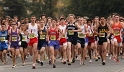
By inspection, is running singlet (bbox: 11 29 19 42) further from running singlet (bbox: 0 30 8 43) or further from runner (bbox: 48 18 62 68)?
running singlet (bbox: 0 30 8 43)

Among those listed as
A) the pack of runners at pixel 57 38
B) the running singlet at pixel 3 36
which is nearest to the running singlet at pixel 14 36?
the pack of runners at pixel 57 38

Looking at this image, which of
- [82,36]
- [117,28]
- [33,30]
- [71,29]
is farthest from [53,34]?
[117,28]

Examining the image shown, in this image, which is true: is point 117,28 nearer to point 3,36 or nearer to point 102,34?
point 102,34

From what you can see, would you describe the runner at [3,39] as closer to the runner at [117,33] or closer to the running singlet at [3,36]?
the running singlet at [3,36]

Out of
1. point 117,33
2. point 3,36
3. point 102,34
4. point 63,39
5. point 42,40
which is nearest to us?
point 102,34

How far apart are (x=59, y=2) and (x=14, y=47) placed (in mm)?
65216

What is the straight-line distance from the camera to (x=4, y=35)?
2139cm

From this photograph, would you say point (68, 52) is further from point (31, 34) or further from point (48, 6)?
point (48, 6)

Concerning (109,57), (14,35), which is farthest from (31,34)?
(109,57)

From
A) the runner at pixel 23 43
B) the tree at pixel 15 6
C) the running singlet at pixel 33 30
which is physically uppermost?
the tree at pixel 15 6

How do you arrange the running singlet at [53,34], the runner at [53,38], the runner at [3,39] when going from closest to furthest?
the runner at [53,38]
the running singlet at [53,34]
the runner at [3,39]

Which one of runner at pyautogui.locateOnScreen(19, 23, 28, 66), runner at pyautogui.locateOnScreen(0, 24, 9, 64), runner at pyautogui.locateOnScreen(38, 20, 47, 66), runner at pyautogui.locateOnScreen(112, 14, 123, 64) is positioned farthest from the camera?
runner at pyautogui.locateOnScreen(0, 24, 9, 64)

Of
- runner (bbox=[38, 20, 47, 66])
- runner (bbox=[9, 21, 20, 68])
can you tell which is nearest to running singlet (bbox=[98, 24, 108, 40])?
runner (bbox=[38, 20, 47, 66])

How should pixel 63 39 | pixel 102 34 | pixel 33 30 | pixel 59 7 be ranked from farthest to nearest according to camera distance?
pixel 59 7, pixel 63 39, pixel 102 34, pixel 33 30
